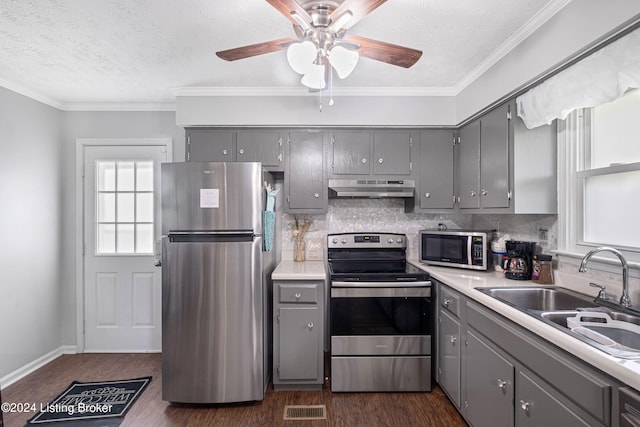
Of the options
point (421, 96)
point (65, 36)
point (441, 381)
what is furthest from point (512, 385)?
point (65, 36)

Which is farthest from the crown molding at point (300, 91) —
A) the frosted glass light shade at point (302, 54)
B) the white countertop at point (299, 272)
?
the white countertop at point (299, 272)

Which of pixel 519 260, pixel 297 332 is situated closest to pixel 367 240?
pixel 297 332

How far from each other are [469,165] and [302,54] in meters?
1.75

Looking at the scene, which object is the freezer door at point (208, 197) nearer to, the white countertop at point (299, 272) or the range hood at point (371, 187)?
the white countertop at point (299, 272)

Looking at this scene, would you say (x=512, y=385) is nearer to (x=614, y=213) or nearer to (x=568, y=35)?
(x=614, y=213)

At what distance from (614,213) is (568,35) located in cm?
99

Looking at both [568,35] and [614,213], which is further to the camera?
[614,213]

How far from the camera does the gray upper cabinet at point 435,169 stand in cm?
273

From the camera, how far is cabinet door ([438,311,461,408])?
2002 mm

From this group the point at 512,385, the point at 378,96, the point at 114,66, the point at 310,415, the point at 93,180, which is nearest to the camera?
the point at 512,385

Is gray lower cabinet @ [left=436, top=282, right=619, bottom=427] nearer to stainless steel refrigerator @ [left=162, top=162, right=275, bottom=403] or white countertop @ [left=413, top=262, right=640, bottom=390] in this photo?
white countertop @ [left=413, top=262, right=640, bottom=390]

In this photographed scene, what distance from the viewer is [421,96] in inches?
104

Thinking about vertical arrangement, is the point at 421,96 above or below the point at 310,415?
above

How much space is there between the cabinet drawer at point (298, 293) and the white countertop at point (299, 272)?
0.07 m
